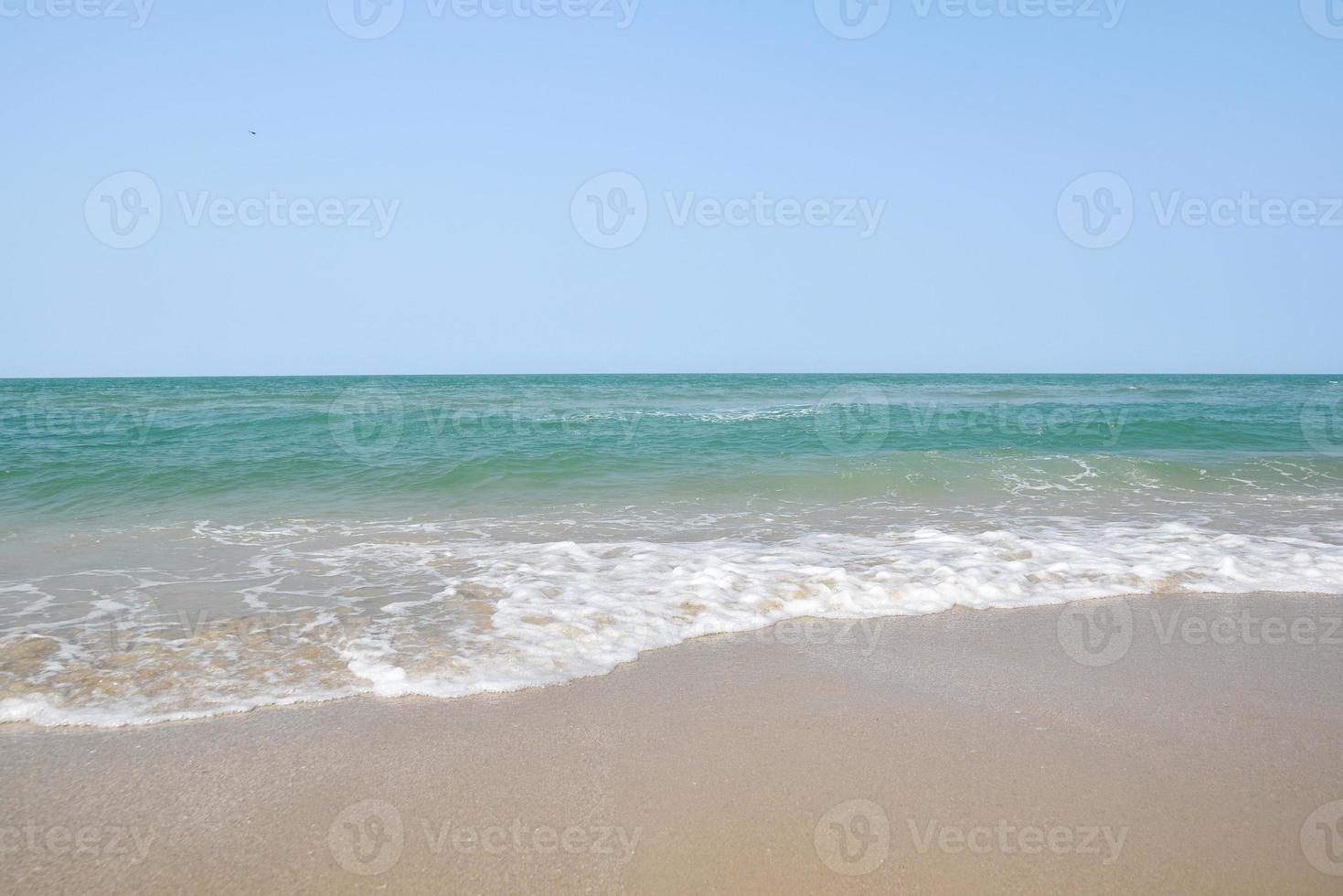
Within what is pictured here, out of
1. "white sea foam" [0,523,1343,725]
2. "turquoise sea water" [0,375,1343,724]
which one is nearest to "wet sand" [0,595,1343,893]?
"white sea foam" [0,523,1343,725]

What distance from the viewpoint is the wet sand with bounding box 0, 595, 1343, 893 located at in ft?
7.71

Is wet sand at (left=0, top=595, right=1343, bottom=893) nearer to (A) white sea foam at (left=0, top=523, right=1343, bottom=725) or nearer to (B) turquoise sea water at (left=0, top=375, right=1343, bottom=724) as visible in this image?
(A) white sea foam at (left=0, top=523, right=1343, bottom=725)

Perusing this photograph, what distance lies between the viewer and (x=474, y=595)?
520 cm

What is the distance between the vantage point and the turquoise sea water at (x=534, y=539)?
13.4ft

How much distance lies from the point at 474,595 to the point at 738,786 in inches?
114

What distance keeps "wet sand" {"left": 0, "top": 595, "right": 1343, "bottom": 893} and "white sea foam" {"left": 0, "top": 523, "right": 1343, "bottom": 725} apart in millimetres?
313

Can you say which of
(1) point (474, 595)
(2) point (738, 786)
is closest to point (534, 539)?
(1) point (474, 595)

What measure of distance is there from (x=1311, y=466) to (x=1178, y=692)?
1133cm

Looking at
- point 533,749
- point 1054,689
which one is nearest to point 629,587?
point 533,749

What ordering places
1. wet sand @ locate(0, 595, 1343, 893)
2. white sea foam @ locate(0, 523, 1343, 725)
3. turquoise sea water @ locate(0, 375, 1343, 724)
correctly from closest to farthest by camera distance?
1. wet sand @ locate(0, 595, 1343, 893)
2. white sea foam @ locate(0, 523, 1343, 725)
3. turquoise sea water @ locate(0, 375, 1343, 724)

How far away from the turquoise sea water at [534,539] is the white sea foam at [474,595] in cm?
2

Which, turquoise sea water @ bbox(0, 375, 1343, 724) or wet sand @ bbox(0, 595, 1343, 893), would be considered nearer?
wet sand @ bbox(0, 595, 1343, 893)

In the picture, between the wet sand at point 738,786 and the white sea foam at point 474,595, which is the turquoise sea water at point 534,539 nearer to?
the white sea foam at point 474,595

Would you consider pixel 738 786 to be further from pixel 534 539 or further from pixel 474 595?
pixel 534 539
